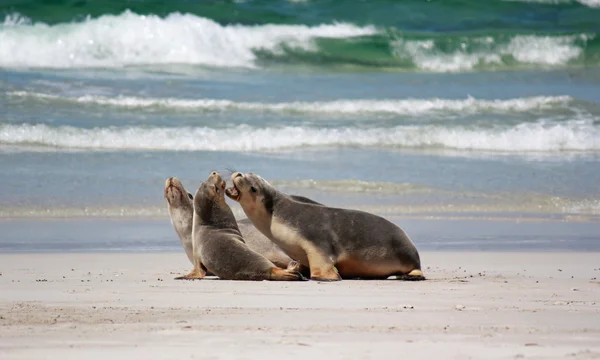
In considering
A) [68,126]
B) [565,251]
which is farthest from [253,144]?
[565,251]

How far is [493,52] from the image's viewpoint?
31.5 metres

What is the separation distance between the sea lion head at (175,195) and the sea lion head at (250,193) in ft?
3.04

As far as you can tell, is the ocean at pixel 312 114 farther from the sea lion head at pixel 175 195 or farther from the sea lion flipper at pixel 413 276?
the sea lion flipper at pixel 413 276

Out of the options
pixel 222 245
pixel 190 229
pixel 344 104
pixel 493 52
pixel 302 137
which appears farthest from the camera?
pixel 493 52

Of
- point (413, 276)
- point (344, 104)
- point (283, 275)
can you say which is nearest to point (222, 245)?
point (283, 275)

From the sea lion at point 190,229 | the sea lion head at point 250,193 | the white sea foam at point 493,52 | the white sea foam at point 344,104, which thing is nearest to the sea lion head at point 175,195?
the sea lion at point 190,229

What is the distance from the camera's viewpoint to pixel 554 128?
2066 centimetres

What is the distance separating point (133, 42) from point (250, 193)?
20.3 metres

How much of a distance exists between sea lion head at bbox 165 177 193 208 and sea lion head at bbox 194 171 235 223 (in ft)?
1.70

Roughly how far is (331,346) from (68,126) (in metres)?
15.0

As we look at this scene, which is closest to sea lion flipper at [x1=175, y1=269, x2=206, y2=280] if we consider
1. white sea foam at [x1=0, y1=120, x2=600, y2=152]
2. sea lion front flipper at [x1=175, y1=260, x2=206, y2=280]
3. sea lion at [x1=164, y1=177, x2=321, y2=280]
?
sea lion front flipper at [x1=175, y1=260, x2=206, y2=280]

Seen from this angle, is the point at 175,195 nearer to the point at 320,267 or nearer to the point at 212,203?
the point at 212,203

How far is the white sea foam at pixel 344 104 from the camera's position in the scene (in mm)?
23047

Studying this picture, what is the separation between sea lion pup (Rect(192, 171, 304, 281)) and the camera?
349 inches
